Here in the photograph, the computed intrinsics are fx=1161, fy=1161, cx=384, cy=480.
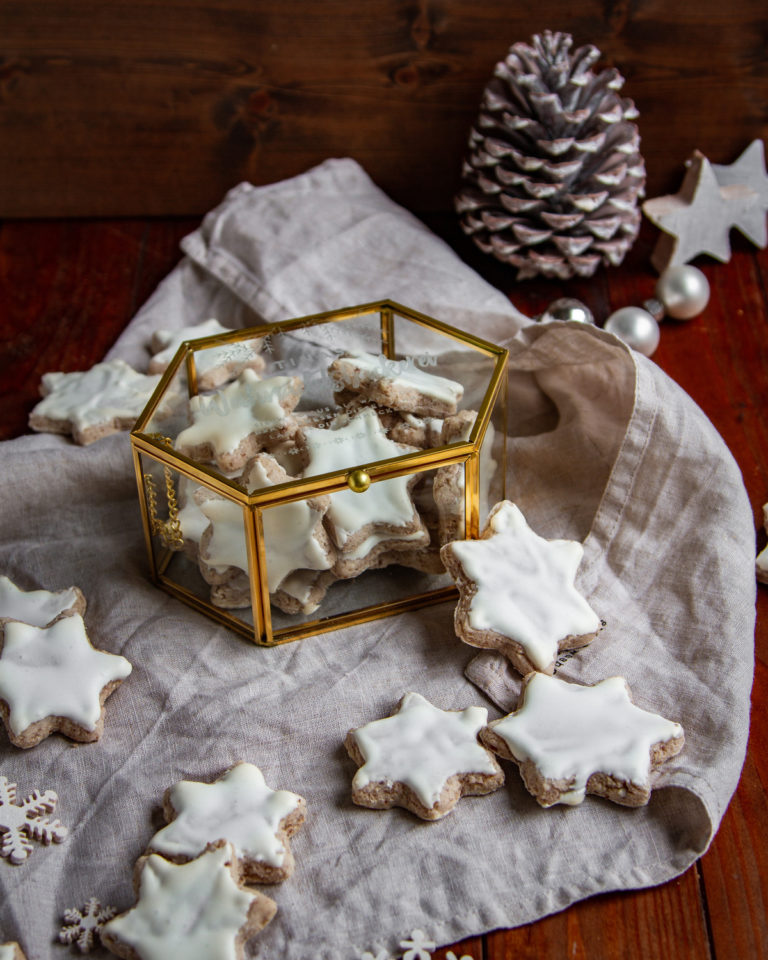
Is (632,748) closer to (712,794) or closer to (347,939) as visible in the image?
(712,794)

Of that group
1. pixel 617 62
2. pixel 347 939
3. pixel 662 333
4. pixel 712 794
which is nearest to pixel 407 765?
pixel 347 939

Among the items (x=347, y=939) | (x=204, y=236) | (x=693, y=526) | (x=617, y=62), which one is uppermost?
(x=617, y=62)

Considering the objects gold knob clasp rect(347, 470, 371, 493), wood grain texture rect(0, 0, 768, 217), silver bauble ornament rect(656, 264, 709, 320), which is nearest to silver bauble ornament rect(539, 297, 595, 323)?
silver bauble ornament rect(656, 264, 709, 320)

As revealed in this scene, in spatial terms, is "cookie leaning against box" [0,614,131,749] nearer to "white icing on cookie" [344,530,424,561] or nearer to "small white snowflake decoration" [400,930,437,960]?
"white icing on cookie" [344,530,424,561]

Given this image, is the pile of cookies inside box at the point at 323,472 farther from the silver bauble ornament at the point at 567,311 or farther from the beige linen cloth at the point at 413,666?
the silver bauble ornament at the point at 567,311

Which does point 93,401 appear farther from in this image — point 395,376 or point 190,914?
Result: point 190,914

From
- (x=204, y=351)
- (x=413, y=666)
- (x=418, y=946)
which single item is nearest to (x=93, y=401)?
(x=204, y=351)
